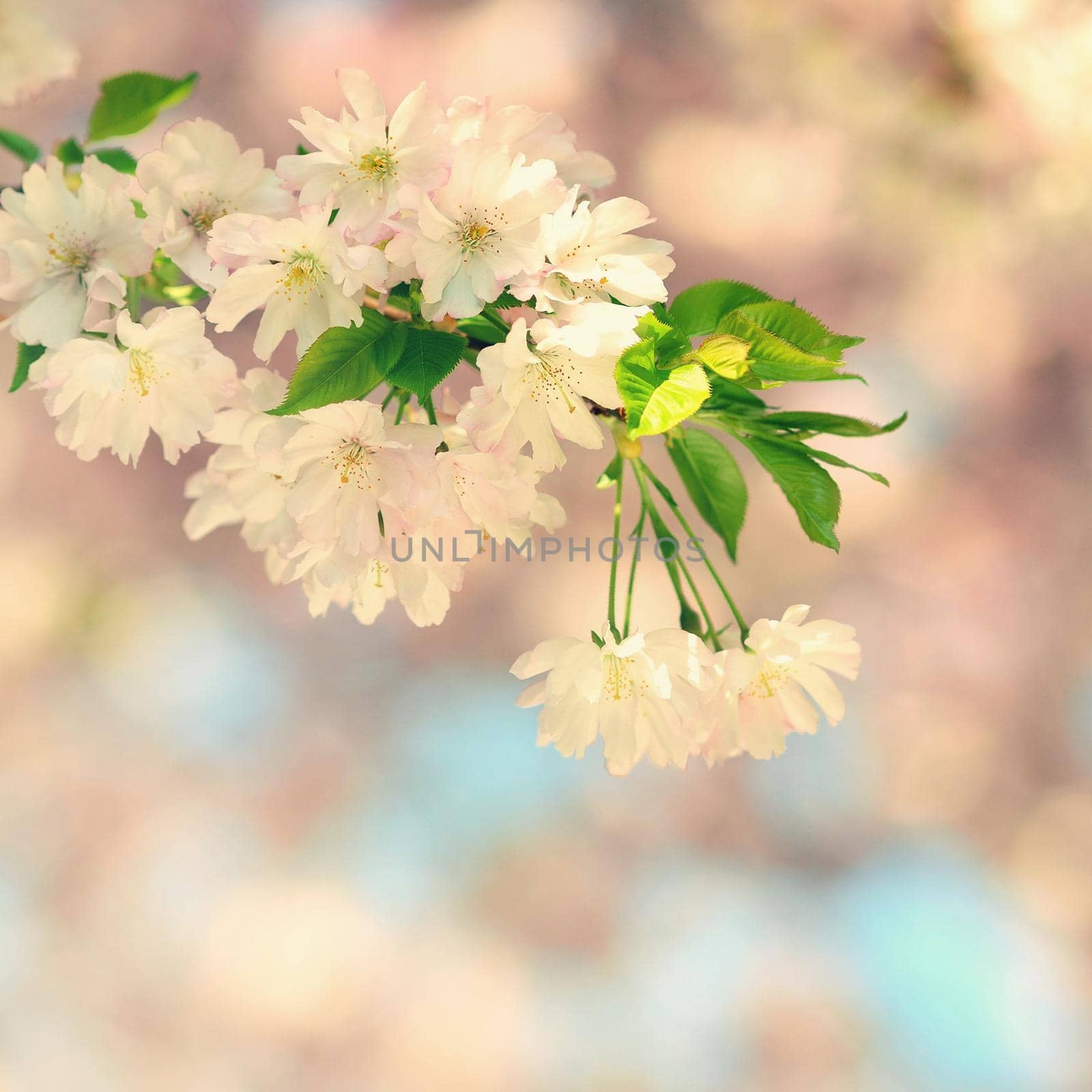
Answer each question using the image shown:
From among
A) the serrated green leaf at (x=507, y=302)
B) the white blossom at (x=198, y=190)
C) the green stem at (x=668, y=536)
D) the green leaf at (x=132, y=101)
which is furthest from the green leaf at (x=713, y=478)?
the green leaf at (x=132, y=101)

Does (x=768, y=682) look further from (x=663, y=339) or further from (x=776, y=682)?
(x=663, y=339)

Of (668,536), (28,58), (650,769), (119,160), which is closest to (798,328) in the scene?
(668,536)

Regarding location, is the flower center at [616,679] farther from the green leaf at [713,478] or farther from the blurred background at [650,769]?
the blurred background at [650,769]

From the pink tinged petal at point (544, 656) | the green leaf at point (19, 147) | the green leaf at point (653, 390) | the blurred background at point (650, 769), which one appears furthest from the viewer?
the blurred background at point (650, 769)

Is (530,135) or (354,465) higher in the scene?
(530,135)

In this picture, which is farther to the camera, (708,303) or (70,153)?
(70,153)

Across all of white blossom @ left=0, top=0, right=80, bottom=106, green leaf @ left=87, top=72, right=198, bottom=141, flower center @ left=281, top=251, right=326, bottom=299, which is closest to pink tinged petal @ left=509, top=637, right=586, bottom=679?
flower center @ left=281, top=251, right=326, bottom=299

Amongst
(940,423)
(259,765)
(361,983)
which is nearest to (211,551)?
(259,765)
